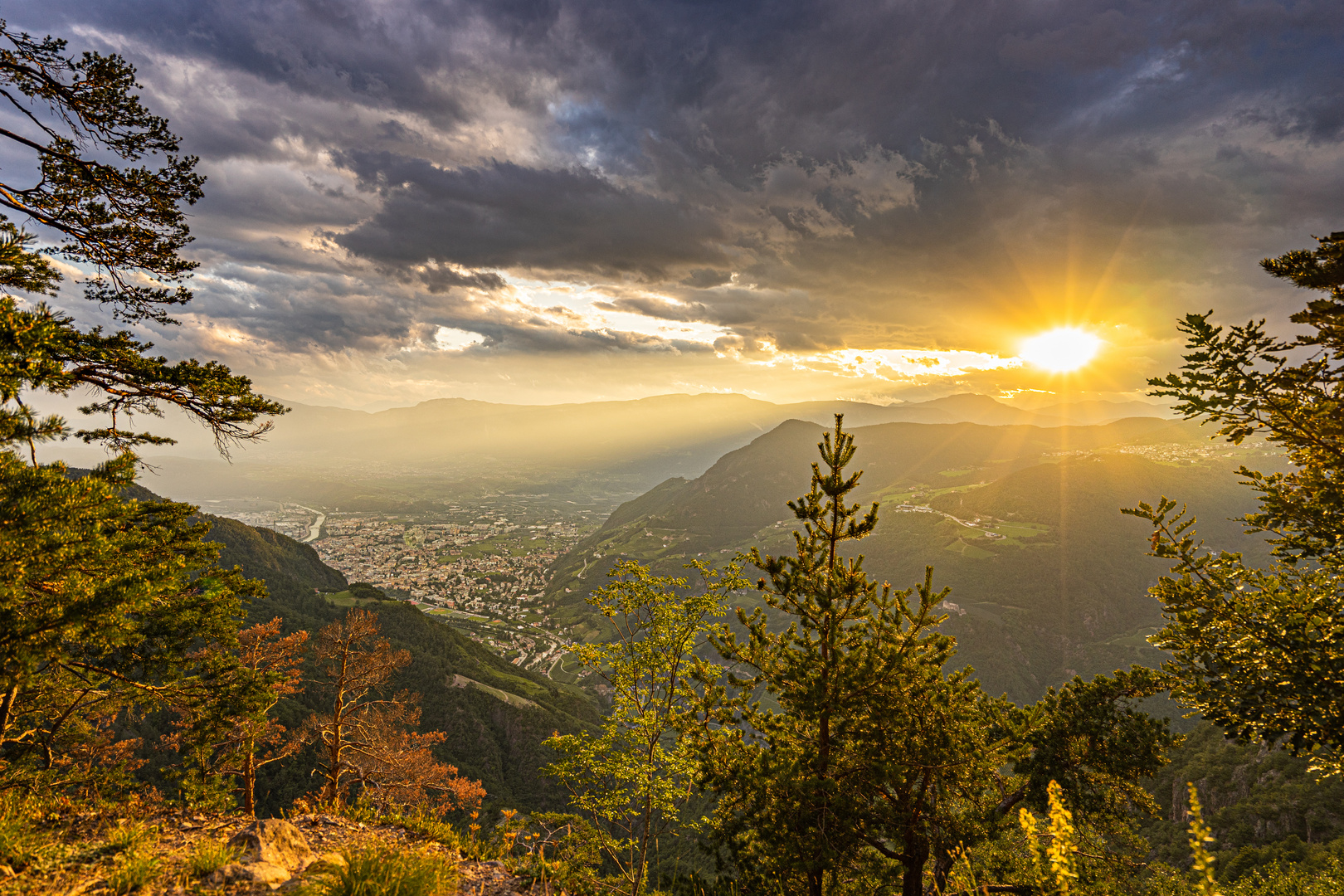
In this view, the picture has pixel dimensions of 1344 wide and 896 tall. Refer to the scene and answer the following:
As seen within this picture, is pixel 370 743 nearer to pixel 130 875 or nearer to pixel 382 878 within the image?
pixel 130 875

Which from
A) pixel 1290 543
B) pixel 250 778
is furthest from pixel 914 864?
pixel 250 778

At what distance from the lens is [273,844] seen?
8.98m

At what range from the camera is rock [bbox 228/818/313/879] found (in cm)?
851

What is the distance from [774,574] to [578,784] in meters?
11.7

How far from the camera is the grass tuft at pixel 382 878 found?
715cm

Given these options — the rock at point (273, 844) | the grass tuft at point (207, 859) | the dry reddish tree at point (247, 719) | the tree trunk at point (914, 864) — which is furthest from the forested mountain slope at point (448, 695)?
the tree trunk at point (914, 864)

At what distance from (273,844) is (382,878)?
3.36 meters

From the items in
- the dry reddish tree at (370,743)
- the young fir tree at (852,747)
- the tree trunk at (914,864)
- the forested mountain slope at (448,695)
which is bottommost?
the forested mountain slope at (448,695)

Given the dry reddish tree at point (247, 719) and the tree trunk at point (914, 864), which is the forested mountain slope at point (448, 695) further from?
the tree trunk at point (914, 864)

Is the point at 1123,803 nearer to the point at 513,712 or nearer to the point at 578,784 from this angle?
the point at 578,784

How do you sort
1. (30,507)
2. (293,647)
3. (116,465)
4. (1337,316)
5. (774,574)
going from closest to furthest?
(30,507), (116,465), (1337,316), (774,574), (293,647)

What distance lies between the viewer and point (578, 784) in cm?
1844

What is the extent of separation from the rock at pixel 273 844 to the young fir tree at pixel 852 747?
406 inches

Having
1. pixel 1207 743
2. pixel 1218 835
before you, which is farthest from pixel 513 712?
pixel 1207 743
